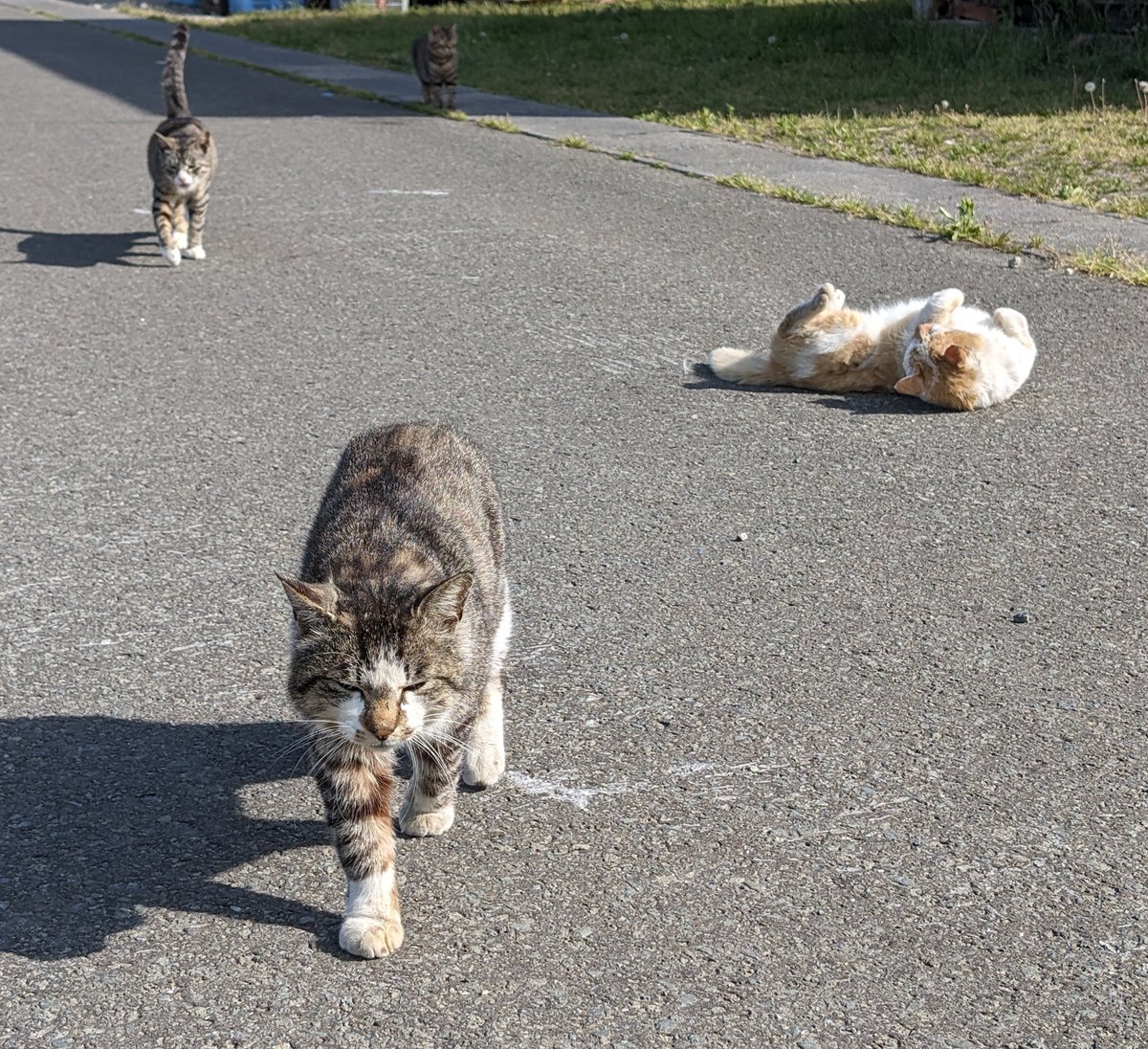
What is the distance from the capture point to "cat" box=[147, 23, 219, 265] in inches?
350

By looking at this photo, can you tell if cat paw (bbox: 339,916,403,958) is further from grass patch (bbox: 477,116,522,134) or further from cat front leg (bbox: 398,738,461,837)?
grass patch (bbox: 477,116,522,134)

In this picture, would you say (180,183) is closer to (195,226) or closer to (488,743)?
(195,226)

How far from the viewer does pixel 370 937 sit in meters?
3.05

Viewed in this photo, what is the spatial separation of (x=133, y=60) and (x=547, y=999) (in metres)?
20.4

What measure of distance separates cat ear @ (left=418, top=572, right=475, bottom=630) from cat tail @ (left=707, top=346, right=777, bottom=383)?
375 centimetres

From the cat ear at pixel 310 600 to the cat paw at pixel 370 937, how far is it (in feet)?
2.02

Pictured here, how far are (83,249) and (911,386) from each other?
5.51m

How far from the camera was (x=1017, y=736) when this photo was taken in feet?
12.6

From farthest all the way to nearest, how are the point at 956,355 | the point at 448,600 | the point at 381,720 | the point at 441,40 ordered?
1. the point at 441,40
2. the point at 956,355
3. the point at 448,600
4. the point at 381,720

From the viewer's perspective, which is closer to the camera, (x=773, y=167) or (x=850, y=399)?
(x=850, y=399)

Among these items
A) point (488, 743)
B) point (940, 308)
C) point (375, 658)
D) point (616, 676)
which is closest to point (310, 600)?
point (375, 658)

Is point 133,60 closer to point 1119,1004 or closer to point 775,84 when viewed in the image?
point 775,84

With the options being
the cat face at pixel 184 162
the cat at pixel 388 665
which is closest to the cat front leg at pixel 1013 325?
the cat at pixel 388 665

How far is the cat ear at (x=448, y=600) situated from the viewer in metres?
3.07
